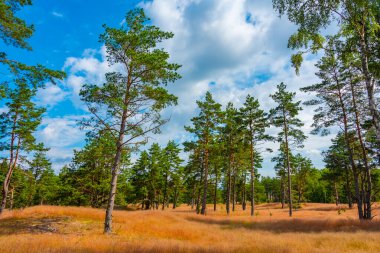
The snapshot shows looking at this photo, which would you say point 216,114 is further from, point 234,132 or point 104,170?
point 104,170

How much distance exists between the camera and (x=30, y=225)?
45.4 feet

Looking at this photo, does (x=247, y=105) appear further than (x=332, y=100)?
Yes

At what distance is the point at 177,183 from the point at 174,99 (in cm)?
3426

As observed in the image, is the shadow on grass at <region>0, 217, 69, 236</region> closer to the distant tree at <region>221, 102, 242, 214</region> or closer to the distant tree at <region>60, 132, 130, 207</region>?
the distant tree at <region>60, 132, 130, 207</region>

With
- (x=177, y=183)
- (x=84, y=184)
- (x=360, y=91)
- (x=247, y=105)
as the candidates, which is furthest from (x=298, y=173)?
(x=84, y=184)

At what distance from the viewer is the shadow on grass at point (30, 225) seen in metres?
12.3

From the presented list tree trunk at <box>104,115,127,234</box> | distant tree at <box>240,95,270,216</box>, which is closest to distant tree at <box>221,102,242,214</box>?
distant tree at <box>240,95,270,216</box>

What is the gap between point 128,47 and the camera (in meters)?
14.6

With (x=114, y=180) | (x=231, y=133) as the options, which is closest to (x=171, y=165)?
(x=231, y=133)

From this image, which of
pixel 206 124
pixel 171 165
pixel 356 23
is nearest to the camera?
pixel 356 23

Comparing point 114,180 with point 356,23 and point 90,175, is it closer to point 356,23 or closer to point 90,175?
point 356,23

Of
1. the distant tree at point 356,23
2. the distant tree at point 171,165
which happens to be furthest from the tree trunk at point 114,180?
the distant tree at point 171,165

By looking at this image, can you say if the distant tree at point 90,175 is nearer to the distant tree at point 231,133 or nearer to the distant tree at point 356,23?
the distant tree at point 231,133

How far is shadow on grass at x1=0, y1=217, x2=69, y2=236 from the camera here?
12330 millimetres
